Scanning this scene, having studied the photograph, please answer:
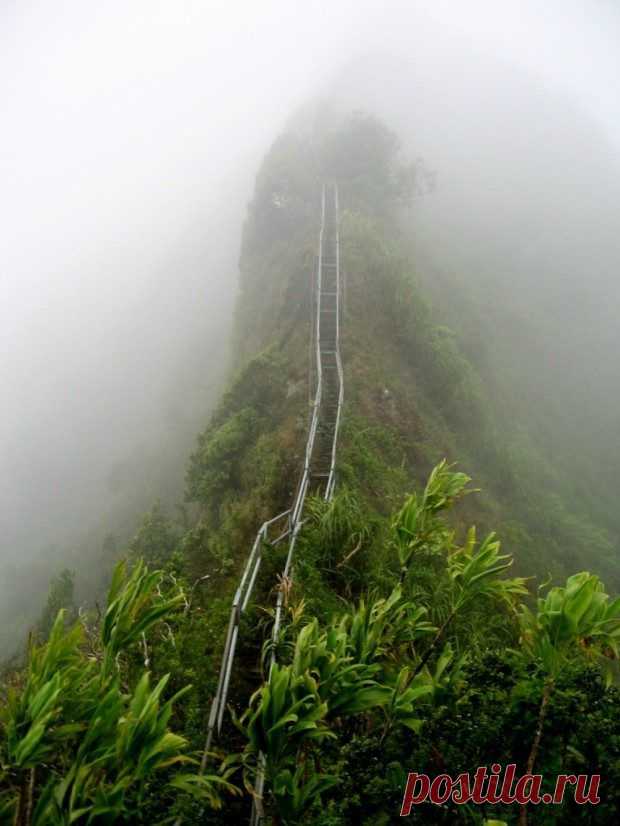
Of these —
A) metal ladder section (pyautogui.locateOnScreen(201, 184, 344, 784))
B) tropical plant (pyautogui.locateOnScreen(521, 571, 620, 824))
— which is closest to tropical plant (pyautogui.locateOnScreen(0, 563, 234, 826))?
metal ladder section (pyautogui.locateOnScreen(201, 184, 344, 784))

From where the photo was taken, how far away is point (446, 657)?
Answer: 9.01 feet

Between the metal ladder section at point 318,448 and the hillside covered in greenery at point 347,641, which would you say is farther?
the metal ladder section at point 318,448

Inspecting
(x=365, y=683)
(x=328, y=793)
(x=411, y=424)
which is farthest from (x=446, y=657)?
(x=411, y=424)

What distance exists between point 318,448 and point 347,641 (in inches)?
280

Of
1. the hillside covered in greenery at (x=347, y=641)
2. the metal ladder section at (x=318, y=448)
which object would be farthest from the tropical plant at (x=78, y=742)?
the metal ladder section at (x=318, y=448)

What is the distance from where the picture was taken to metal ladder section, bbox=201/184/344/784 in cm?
395

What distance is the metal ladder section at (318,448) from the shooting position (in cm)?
395

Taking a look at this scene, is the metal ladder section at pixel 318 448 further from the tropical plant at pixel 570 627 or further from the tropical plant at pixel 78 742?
the tropical plant at pixel 570 627

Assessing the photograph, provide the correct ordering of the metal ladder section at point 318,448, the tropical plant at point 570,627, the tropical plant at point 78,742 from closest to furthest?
the tropical plant at point 78,742
the tropical plant at point 570,627
the metal ladder section at point 318,448

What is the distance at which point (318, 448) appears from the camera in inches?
374

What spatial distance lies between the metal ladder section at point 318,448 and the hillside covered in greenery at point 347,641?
17 centimetres

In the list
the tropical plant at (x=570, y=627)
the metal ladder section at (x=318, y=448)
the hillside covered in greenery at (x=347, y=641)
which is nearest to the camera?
the hillside covered in greenery at (x=347, y=641)

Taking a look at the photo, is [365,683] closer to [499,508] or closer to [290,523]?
[290,523]

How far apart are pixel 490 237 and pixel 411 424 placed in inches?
981
